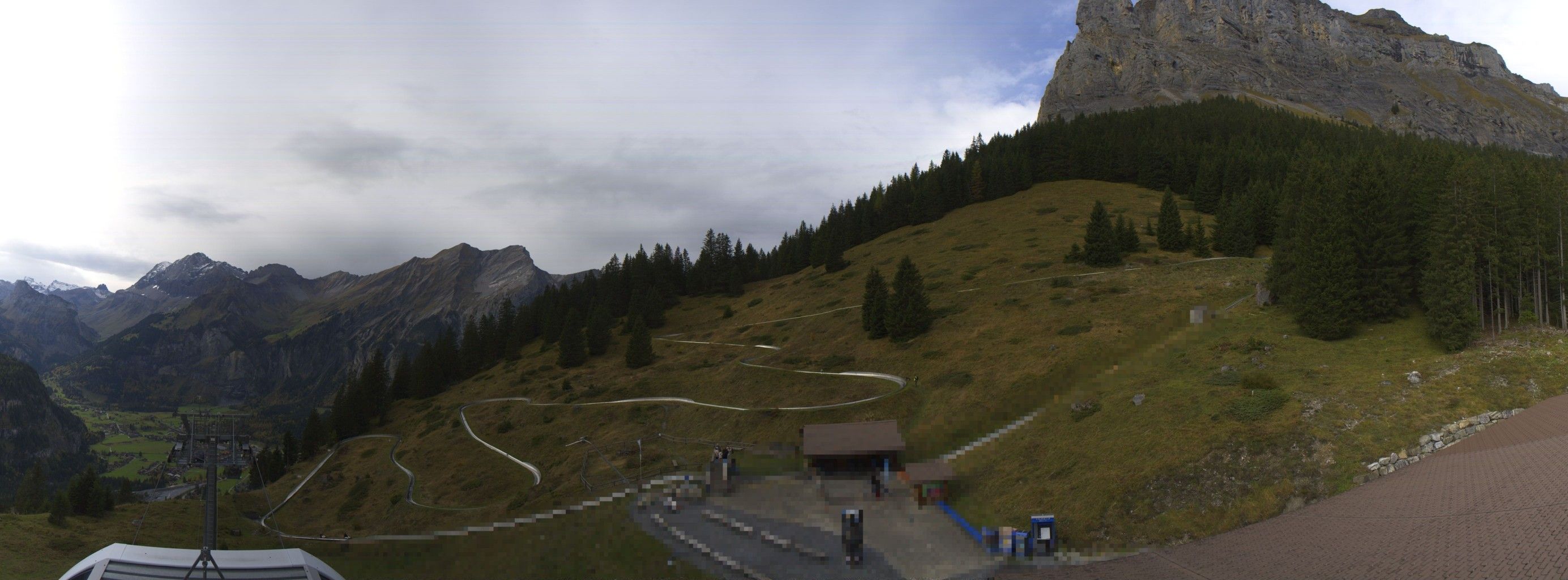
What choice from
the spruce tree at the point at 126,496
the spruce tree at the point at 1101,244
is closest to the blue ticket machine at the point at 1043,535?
the spruce tree at the point at 1101,244

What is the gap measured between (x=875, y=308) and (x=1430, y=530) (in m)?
50.9

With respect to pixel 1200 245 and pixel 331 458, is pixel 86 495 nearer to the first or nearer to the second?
pixel 331 458

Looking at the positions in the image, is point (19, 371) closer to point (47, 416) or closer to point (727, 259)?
point (47, 416)

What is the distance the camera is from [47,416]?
19325 cm

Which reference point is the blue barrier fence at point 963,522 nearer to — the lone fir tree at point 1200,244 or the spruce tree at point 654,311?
the lone fir tree at point 1200,244

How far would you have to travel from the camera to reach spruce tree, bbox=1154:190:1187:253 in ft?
283

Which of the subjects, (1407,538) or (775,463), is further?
(775,463)

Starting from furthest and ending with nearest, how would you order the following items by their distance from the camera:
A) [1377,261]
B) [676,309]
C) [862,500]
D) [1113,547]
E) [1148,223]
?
[676,309], [1148,223], [1377,261], [862,500], [1113,547]

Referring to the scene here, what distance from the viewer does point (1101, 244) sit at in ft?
265

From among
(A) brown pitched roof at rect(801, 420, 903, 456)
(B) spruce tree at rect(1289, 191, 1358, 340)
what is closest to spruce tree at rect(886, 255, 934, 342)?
(A) brown pitched roof at rect(801, 420, 903, 456)

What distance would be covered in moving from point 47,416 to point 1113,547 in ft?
903

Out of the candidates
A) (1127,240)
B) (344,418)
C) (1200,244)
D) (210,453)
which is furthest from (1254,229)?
(344,418)

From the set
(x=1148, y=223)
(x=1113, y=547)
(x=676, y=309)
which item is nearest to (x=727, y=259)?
(x=676, y=309)

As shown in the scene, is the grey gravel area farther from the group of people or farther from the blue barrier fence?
the group of people
